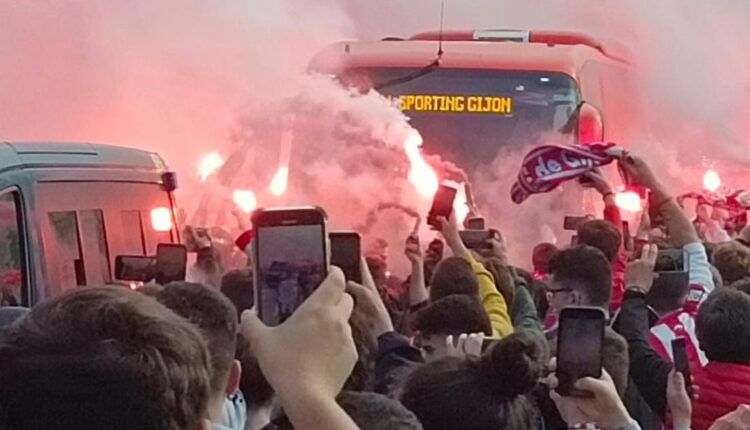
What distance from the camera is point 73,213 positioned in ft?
16.2

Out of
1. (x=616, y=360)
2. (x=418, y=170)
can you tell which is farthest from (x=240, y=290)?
(x=418, y=170)

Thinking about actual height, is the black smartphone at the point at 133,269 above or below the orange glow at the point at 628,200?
above

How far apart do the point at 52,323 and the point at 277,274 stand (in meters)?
A: 0.74

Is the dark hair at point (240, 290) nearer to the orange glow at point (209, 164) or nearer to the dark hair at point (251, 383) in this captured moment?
the dark hair at point (251, 383)

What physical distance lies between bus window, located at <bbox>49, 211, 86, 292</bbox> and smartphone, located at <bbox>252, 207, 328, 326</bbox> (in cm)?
240

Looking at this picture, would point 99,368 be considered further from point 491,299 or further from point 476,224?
point 476,224

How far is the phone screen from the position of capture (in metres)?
2.29

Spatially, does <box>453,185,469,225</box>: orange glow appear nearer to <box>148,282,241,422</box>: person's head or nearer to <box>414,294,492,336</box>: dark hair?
<box>414,294,492,336</box>: dark hair

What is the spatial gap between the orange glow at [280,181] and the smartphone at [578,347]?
6000 millimetres

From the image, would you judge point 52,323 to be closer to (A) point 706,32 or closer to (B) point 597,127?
(B) point 597,127

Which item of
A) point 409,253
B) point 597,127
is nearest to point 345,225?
point 597,127

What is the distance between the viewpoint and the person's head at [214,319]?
250 cm

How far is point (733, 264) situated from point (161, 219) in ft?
7.17

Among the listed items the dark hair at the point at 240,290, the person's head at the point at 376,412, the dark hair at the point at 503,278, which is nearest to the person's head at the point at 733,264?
the dark hair at the point at 503,278
